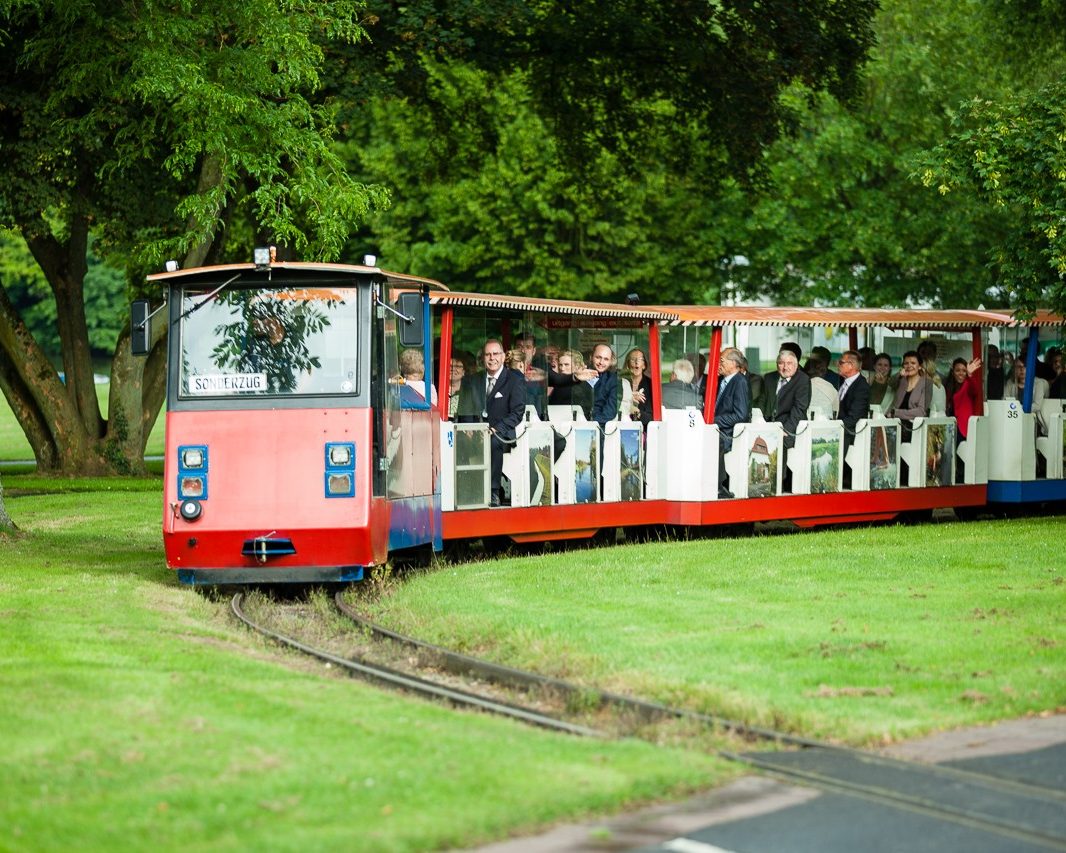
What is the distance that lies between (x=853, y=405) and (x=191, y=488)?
30.9ft

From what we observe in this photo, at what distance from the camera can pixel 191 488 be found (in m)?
15.3

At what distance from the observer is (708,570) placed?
53.7 ft

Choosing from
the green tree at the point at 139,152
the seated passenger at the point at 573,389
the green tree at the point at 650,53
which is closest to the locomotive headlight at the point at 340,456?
the seated passenger at the point at 573,389

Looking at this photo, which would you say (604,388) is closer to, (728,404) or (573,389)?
(573,389)

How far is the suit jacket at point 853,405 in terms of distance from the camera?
863 inches

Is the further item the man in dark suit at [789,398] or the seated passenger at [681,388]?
the man in dark suit at [789,398]

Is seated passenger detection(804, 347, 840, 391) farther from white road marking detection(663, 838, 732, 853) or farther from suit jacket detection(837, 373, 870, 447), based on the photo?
white road marking detection(663, 838, 732, 853)

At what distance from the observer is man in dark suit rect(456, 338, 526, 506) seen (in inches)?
735

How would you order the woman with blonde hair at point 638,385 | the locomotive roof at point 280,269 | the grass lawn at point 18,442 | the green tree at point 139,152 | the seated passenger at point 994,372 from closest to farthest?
1. the locomotive roof at point 280,269
2. the green tree at point 139,152
3. the woman with blonde hair at point 638,385
4. the seated passenger at point 994,372
5. the grass lawn at point 18,442

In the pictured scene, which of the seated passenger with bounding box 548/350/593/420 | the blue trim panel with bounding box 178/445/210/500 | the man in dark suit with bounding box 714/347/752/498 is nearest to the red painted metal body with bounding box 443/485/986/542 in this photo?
the man in dark suit with bounding box 714/347/752/498

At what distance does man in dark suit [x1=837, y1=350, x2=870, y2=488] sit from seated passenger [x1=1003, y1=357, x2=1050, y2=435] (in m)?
3.10

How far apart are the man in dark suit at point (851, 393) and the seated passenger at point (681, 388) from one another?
6.70 ft

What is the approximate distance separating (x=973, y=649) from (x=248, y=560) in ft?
20.5

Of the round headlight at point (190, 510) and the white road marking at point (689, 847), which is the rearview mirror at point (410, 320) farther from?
the white road marking at point (689, 847)
